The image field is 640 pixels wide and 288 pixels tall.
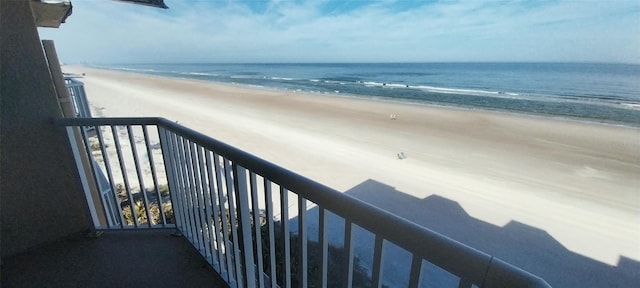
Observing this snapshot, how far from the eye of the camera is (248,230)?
146cm

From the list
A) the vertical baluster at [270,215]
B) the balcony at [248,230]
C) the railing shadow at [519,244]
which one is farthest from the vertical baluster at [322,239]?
the railing shadow at [519,244]

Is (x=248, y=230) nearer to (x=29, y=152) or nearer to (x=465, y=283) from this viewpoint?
(x=465, y=283)

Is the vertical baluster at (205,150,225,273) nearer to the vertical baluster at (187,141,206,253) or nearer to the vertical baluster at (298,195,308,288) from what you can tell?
the vertical baluster at (187,141,206,253)

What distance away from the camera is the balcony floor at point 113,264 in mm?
1935

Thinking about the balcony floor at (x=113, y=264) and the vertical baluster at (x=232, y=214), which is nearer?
the vertical baluster at (x=232, y=214)

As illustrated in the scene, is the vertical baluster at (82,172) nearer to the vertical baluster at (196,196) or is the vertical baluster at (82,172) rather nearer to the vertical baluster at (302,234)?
the vertical baluster at (196,196)

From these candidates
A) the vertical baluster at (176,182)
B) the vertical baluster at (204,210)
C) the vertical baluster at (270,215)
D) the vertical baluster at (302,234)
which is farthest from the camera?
the vertical baluster at (176,182)

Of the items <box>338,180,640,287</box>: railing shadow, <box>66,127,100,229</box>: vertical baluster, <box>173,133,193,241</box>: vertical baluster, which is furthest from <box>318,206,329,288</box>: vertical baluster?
<box>338,180,640,287</box>: railing shadow

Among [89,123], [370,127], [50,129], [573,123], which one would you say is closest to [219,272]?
[89,123]

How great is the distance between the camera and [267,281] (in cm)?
245

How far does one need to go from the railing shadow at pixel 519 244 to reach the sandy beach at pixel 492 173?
1 cm

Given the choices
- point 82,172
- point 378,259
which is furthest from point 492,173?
point 82,172

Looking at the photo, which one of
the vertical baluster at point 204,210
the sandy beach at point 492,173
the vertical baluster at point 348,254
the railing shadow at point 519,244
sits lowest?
the sandy beach at point 492,173

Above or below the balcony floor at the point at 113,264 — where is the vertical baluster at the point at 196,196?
above
